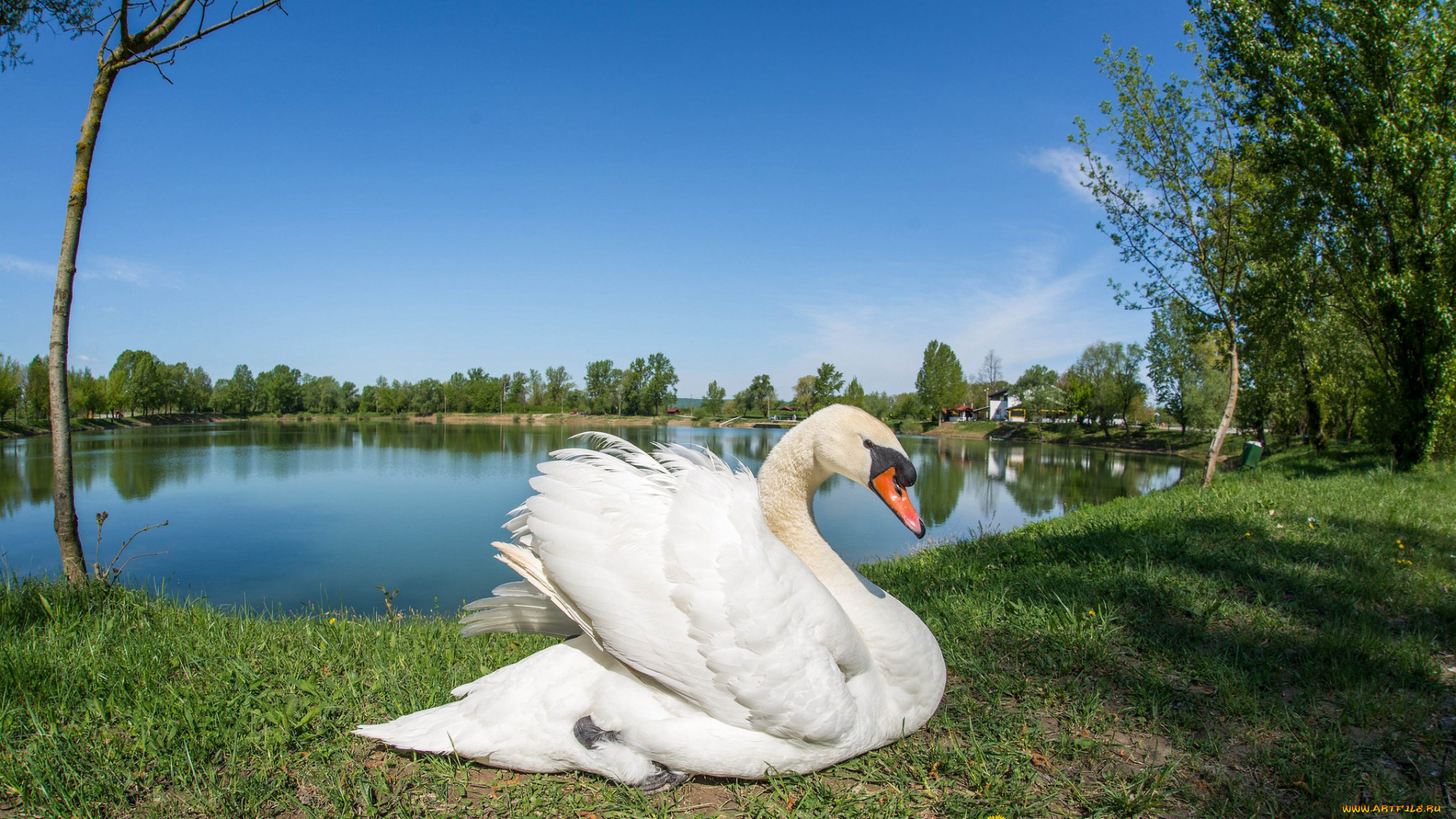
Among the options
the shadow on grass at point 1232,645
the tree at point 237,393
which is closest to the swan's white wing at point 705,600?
the shadow on grass at point 1232,645

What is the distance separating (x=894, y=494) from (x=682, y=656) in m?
1.10

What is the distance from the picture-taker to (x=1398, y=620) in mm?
3869

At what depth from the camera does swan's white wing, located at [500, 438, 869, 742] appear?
2072 millimetres

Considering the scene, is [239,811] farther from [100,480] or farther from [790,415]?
[790,415]

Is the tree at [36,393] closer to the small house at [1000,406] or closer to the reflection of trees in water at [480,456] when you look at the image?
the reflection of trees in water at [480,456]

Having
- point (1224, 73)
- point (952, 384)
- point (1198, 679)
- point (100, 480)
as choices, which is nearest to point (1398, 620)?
point (1198, 679)

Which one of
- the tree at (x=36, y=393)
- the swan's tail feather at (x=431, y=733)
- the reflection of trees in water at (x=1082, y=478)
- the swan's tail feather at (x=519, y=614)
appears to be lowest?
the reflection of trees in water at (x=1082, y=478)

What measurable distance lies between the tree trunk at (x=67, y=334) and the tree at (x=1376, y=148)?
16.7 m

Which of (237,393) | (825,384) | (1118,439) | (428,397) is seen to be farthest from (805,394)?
(237,393)

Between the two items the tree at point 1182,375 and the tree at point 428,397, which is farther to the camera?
the tree at point 428,397

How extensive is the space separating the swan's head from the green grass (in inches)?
40.5

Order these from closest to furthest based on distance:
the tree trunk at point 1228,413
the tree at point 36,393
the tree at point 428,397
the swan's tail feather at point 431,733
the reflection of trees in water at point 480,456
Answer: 1. the swan's tail feather at point 431,733
2. the tree trunk at point 1228,413
3. the reflection of trees in water at point 480,456
4. the tree at point 36,393
5. the tree at point 428,397

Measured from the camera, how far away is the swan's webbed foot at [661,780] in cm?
227

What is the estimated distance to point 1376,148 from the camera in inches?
431
